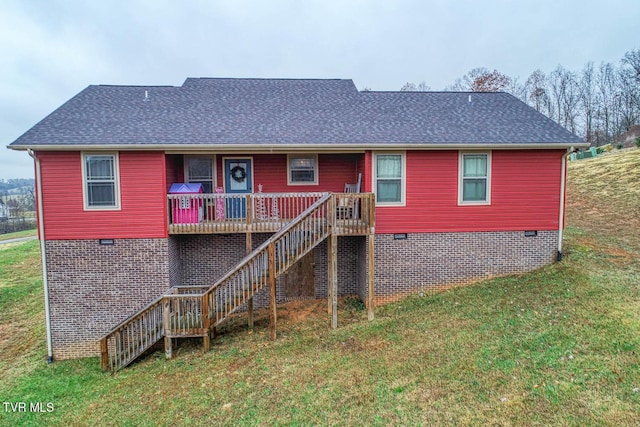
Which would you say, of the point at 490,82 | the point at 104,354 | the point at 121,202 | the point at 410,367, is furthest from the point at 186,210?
the point at 490,82

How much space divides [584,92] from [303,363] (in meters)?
51.3

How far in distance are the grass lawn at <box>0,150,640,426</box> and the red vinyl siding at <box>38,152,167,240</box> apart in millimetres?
3311

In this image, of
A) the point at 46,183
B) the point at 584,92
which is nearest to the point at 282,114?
the point at 46,183

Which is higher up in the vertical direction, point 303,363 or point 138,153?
point 138,153

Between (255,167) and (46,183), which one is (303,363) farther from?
(46,183)

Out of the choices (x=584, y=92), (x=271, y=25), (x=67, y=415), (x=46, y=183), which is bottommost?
(x=67, y=415)

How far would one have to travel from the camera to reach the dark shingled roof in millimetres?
9156

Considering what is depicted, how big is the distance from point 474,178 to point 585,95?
147 ft

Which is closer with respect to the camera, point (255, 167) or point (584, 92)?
point (255, 167)

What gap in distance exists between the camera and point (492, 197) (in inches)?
385

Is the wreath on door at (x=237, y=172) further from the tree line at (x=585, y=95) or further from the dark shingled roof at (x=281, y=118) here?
the tree line at (x=585, y=95)

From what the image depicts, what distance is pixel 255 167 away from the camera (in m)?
10.6

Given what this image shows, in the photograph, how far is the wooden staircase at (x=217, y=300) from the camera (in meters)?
8.20
